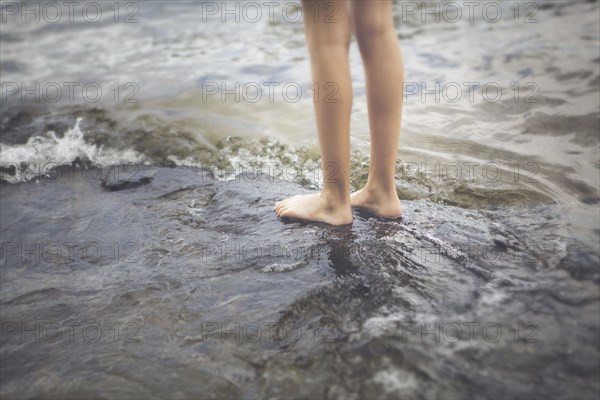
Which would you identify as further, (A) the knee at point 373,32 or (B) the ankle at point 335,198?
(B) the ankle at point 335,198

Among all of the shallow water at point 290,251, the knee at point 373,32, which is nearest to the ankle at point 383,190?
the shallow water at point 290,251

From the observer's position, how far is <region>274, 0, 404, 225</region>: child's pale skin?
1.72 metres

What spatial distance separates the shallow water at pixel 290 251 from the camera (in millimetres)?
1252

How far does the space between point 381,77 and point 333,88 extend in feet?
0.70

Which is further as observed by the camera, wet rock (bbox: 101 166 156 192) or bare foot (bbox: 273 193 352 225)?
wet rock (bbox: 101 166 156 192)

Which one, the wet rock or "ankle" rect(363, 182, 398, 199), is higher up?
Answer: "ankle" rect(363, 182, 398, 199)

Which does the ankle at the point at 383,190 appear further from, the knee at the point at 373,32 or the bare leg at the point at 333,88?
the knee at the point at 373,32

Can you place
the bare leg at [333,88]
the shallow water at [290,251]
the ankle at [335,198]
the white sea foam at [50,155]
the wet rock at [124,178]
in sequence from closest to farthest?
1. the shallow water at [290,251]
2. the bare leg at [333,88]
3. the ankle at [335,198]
4. the wet rock at [124,178]
5. the white sea foam at [50,155]

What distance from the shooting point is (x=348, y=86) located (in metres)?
1.78

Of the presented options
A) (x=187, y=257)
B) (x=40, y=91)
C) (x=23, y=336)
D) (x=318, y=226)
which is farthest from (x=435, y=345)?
(x=40, y=91)

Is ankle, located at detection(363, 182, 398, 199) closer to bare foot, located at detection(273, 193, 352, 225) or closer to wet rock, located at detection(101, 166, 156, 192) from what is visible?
bare foot, located at detection(273, 193, 352, 225)

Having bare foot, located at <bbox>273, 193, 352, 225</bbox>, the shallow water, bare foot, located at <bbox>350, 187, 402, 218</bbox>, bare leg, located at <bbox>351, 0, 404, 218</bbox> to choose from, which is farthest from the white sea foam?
bare leg, located at <bbox>351, 0, 404, 218</bbox>

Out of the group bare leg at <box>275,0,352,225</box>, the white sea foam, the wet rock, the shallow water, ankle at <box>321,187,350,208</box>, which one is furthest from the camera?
the white sea foam

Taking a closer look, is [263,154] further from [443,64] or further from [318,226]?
[443,64]
